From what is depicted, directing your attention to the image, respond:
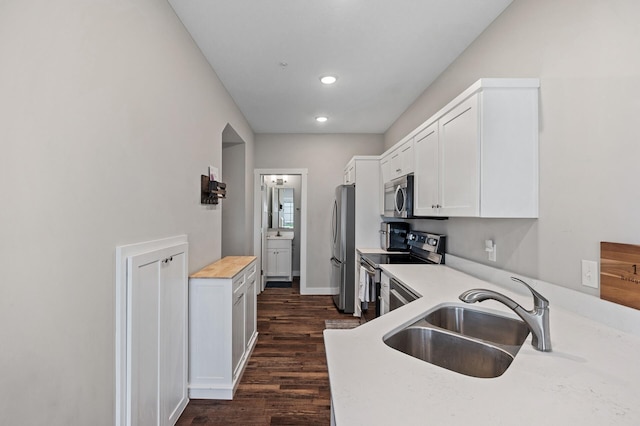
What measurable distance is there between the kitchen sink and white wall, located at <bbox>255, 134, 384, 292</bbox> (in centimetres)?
360

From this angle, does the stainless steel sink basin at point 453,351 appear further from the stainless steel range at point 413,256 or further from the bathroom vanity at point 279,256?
the bathroom vanity at point 279,256

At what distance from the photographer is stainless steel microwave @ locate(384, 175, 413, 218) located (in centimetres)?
295

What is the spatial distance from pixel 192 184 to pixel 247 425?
168 centimetres

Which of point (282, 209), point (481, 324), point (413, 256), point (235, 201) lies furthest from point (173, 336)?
point (282, 209)

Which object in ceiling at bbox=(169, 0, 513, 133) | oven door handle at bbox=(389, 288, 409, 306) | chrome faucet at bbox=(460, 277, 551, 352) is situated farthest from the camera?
oven door handle at bbox=(389, 288, 409, 306)

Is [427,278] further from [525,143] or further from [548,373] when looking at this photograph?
[548,373]

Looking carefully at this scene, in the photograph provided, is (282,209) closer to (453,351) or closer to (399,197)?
(399,197)

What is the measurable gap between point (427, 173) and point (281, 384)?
Answer: 2.06 meters

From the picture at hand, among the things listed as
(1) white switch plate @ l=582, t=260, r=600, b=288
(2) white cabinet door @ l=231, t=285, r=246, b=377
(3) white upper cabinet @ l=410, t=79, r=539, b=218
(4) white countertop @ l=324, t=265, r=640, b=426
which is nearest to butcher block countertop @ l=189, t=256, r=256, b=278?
(2) white cabinet door @ l=231, t=285, r=246, b=377

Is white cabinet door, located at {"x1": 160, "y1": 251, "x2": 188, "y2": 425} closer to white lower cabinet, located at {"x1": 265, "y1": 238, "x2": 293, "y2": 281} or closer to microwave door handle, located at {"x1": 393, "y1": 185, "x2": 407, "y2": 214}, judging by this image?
microwave door handle, located at {"x1": 393, "y1": 185, "x2": 407, "y2": 214}

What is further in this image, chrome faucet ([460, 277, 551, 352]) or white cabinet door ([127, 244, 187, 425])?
white cabinet door ([127, 244, 187, 425])

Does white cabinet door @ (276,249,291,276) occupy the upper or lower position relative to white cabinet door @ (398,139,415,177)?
lower

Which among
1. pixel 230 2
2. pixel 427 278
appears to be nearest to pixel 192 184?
pixel 230 2

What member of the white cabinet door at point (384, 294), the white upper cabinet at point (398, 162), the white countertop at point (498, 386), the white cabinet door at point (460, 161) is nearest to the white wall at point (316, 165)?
the white upper cabinet at point (398, 162)
